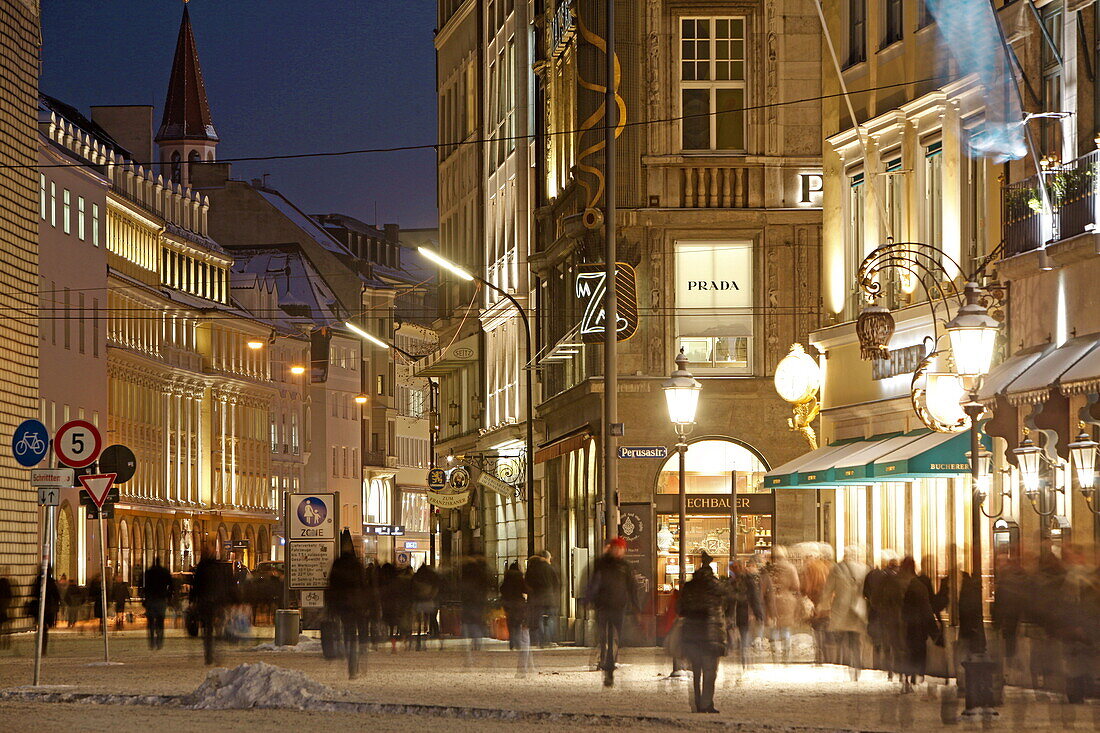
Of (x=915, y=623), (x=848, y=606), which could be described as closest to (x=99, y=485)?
(x=848, y=606)

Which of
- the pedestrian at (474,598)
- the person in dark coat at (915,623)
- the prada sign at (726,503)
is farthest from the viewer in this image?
the prada sign at (726,503)

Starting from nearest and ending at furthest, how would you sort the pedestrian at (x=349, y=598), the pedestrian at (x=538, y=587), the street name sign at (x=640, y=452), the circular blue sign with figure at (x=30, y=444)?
1. the circular blue sign with figure at (x=30, y=444)
2. the pedestrian at (x=349, y=598)
3. the pedestrian at (x=538, y=587)
4. the street name sign at (x=640, y=452)

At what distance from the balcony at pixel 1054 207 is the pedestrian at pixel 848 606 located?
458 centimetres

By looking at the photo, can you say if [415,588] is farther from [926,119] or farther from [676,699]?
[676,699]

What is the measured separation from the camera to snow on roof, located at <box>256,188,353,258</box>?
A: 126 m

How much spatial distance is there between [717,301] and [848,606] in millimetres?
12865

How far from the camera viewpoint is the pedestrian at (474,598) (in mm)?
39188

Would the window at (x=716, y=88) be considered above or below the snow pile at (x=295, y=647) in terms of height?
above

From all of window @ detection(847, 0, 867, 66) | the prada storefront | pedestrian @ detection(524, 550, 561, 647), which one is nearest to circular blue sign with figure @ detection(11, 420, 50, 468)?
pedestrian @ detection(524, 550, 561, 647)

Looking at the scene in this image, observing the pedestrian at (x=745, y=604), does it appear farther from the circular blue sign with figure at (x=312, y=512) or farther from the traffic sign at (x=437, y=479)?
the traffic sign at (x=437, y=479)

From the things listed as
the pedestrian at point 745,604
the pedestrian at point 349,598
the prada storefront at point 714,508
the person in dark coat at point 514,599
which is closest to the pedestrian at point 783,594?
the pedestrian at point 745,604

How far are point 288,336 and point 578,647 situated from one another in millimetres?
83622

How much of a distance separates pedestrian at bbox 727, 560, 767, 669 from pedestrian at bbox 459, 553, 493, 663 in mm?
6163

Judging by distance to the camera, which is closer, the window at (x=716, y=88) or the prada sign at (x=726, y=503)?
the prada sign at (x=726, y=503)
